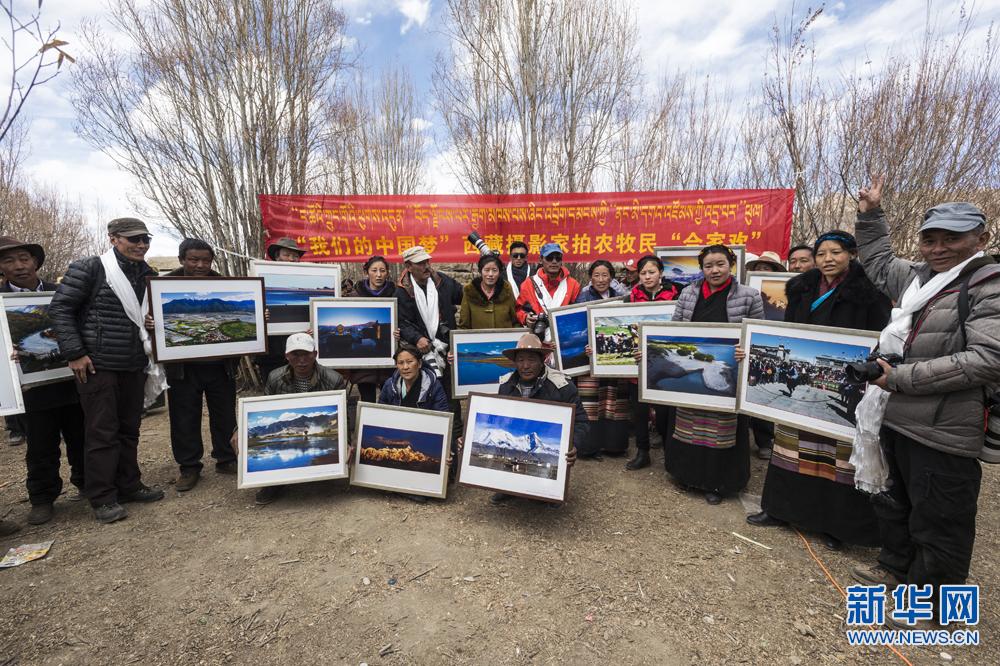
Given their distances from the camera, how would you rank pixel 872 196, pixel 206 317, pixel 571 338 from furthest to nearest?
pixel 571 338
pixel 206 317
pixel 872 196

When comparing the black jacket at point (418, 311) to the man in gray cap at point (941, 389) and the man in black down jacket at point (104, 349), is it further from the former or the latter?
the man in gray cap at point (941, 389)

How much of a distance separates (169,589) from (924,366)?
16.2ft

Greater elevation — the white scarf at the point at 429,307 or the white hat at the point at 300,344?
the white scarf at the point at 429,307

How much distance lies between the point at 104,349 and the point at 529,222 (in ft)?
21.3

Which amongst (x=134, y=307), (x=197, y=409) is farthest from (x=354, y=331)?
(x=134, y=307)

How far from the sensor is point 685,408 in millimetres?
4172

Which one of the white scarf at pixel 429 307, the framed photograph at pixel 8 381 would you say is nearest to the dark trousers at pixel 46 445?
the framed photograph at pixel 8 381

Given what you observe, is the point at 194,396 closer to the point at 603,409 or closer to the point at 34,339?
the point at 34,339

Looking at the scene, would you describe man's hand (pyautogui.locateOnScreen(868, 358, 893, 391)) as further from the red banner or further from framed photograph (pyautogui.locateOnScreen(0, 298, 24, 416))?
framed photograph (pyautogui.locateOnScreen(0, 298, 24, 416))

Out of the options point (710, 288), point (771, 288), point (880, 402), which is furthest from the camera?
point (771, 288)

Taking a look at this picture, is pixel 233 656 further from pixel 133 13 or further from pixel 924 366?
pixel 133 13

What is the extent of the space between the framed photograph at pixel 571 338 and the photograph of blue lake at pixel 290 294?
10.5ft

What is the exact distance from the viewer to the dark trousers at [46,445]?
398 centimetres

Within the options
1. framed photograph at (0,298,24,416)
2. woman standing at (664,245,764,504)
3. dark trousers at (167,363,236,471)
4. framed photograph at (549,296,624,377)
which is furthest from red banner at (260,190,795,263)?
framed photograph at (0,298,24,416)
